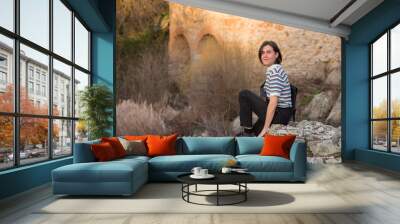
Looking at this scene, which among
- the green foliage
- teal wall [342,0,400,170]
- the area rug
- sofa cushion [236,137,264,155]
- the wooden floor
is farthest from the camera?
teal wall [342,0,400,170]

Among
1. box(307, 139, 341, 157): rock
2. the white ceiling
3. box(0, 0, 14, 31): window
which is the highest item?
the white ceiling

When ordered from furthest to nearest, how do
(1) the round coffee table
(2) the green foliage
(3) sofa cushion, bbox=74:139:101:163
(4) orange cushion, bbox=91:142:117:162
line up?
(2) the green foliage, (4) orange cushion, bbox=91:142:117:162, (3) sofa cushion, bbox=74:139:101:163, (1) the round coffee table

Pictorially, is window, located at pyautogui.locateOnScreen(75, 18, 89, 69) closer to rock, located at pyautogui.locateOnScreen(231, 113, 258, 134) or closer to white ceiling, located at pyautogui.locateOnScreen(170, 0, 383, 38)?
white ceiling, located at pyautogui.locateOnScreen(170, 0, 383, 38)

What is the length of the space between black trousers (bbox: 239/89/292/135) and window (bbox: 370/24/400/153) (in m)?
2.03

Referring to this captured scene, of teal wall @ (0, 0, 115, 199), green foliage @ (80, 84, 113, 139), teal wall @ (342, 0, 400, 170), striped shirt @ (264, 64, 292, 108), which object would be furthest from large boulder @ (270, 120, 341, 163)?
teal wall @ (0, 0, 115, 199)

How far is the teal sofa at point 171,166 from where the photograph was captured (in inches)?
189

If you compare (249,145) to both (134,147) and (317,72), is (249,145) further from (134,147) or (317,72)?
(317,72)

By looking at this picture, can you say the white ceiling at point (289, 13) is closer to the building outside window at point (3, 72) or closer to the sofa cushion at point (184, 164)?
the sofa cushion at point (184, 164)

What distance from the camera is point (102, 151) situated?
5660 mm

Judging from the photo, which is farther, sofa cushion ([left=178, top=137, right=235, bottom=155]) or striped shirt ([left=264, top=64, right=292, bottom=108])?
striped shirt ([left=264, top=64, right=292, bottom=108])

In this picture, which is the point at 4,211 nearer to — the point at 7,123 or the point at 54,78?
the point at 7,123

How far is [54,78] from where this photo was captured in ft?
21.3

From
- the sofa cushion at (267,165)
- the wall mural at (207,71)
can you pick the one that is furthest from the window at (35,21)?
the sofa cushion at (267,165)

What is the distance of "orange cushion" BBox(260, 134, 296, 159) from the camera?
20.8 ft
